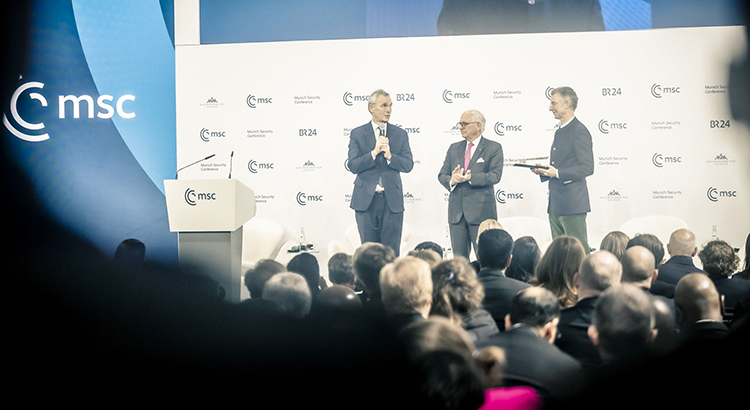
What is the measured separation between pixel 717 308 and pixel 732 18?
551 cm

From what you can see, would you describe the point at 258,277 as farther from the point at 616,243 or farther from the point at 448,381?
the point at 616,243

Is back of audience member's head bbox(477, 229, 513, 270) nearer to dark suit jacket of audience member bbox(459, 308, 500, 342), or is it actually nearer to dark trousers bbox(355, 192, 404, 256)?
dark suit jacket of audience member bbox(459, 308, 500, 342)

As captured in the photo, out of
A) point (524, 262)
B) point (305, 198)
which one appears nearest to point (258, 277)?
point (524, 262)

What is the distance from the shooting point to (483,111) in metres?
6.61

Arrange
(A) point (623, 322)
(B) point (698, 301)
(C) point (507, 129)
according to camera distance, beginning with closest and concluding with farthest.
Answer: (A) point (623, 322)
(B) point (698, 301)
(C) point (507, 129)

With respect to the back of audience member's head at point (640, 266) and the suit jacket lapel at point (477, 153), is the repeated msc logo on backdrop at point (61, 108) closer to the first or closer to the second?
the suit jacket lapel at point (477, 153)

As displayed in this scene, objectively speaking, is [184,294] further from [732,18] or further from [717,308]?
[732,18]

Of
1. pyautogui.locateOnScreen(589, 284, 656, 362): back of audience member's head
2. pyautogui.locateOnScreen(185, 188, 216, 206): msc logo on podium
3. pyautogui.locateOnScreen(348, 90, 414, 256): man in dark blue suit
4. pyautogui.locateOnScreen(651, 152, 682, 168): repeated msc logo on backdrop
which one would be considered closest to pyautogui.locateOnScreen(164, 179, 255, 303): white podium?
pyautogui.locateOnScreen(185, 188, 216, 206): msc logo on podium

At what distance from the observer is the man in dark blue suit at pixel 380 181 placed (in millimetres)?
6055

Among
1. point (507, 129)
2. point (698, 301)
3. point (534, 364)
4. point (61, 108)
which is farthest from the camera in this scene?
point (61, 108)

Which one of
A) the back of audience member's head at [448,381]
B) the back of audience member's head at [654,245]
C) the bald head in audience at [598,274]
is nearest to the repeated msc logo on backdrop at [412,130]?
the back of audience member's head at [654,245]

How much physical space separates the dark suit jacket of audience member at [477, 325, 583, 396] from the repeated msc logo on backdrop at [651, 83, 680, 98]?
549cm

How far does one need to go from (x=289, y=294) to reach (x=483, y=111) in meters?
4.64

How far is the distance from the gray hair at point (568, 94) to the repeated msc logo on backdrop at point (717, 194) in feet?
5.96
